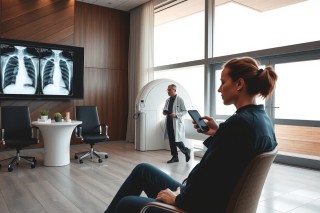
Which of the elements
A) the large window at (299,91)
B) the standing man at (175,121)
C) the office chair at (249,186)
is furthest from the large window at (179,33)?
the office chair at (249,186)

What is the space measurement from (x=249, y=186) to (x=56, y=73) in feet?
18.7

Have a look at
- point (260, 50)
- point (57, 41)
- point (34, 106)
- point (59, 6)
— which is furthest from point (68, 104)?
point (260, 50)

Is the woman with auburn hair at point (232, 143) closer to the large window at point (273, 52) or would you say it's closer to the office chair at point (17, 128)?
the large window at point (273, 52)

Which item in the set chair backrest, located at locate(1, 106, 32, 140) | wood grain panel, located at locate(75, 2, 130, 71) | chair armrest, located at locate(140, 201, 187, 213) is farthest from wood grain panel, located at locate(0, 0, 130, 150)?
A: chair armrest, located at locate(140, 201, 187, 213)

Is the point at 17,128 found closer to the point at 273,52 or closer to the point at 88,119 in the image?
the point at 88,119

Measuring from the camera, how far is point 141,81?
6.95 m

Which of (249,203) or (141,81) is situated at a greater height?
(141,81)

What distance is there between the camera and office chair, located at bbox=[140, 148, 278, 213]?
1.08 meters

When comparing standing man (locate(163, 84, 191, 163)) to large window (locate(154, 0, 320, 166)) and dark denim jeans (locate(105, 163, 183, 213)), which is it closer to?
large window (locate(154, 0, 320, 166))

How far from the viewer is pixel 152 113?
19.6 ft

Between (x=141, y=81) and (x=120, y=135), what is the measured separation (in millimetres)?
1560

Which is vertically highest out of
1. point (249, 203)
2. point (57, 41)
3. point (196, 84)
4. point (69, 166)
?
point (57, 41)

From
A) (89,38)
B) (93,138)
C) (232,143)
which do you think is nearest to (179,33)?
(89,38)

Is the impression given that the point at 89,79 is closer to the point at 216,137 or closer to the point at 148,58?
the point at 148,58
